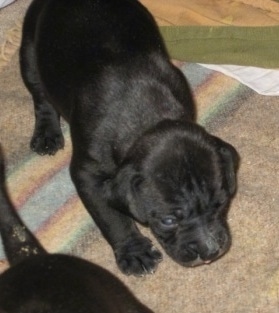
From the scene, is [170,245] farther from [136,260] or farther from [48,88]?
[48,88]

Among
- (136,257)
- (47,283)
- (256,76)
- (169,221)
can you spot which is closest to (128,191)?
(169,221)

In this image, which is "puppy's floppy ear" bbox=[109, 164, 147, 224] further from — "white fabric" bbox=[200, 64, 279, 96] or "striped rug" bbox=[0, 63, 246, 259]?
"white fabric" bbox=[200, 64, 279, 96]

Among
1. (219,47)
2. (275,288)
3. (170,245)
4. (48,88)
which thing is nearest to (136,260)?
(170,245)

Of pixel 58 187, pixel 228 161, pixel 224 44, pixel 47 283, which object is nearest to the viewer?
pixel 47 283

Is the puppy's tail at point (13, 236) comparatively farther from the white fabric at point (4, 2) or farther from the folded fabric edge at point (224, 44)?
the white fabric at point (4, 2)

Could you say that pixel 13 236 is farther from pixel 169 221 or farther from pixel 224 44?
pixel 224 44
